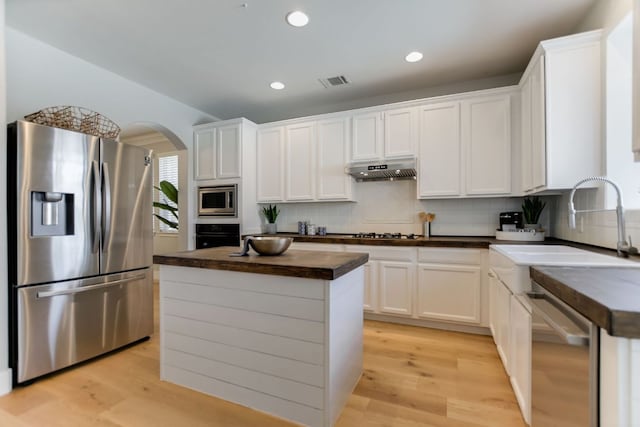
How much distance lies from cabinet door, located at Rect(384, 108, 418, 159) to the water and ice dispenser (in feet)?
10.0

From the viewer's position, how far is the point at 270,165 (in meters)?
4.14

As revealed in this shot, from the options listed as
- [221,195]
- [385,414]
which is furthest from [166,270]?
[221,195]

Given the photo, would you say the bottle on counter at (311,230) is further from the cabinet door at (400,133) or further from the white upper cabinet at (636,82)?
the white upper cabinet at (636,82)

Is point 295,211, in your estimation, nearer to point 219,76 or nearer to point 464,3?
point 219,76

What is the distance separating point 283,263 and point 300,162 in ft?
8.18

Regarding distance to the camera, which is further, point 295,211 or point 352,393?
point 295,211

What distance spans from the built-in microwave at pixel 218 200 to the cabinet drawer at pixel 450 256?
245 cm

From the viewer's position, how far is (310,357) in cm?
159

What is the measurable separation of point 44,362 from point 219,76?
3.02 m

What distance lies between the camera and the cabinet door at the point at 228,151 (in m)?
3.98

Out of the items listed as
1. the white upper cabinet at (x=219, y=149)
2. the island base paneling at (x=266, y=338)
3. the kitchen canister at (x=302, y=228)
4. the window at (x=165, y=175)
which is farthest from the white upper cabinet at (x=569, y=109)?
the window at (x=165, y=175)

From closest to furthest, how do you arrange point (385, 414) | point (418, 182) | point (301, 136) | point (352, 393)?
point (385, 414), point (352, 393), point (418, 182), point (301, 136)

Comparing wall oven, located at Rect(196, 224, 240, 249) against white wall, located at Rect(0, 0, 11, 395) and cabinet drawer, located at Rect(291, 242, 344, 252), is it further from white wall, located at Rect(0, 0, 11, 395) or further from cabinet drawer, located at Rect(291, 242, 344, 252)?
white wall, located at Rect(0, 0, 11, 395)

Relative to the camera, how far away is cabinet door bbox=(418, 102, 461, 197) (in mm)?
3176
